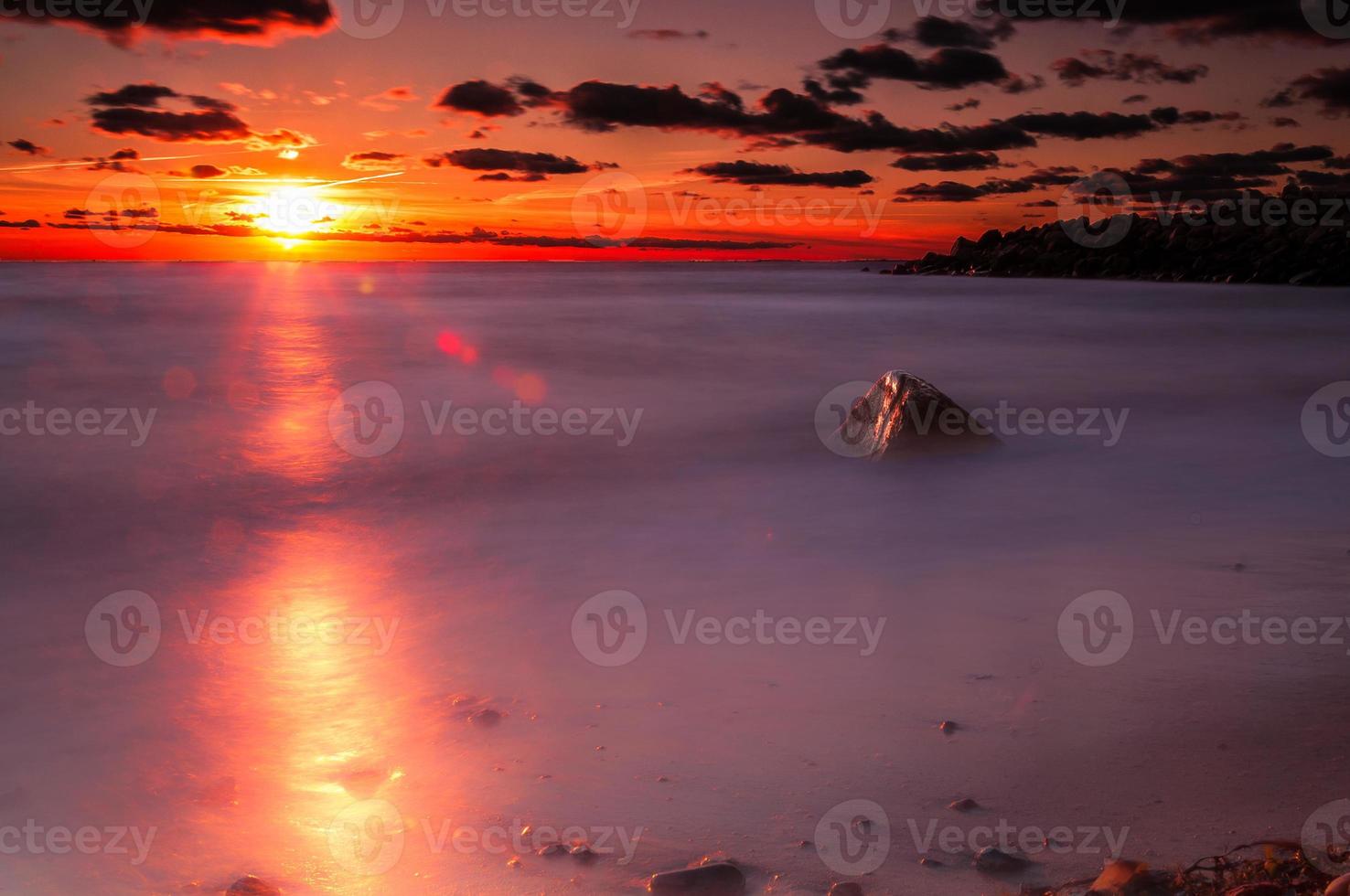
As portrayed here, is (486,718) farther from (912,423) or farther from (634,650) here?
(912,423)

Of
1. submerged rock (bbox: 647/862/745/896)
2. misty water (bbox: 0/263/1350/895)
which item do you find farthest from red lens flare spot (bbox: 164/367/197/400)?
submerged rock (bbox: 647/862/745/896)

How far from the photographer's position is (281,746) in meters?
4.14

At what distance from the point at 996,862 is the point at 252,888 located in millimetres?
2381

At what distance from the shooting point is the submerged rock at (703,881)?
2984 millimetres

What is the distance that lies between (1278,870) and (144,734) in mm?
4421

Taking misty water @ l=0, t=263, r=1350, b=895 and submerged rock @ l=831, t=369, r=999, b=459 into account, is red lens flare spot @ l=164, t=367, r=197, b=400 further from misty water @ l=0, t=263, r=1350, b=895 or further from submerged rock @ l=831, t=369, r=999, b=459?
submerged rock @ l=831, t=369, r=999, b=459

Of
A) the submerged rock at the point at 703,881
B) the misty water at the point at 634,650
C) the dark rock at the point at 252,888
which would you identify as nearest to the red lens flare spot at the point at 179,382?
the misty water at the point at 634,650

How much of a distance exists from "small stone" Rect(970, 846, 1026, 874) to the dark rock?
2.24 meters

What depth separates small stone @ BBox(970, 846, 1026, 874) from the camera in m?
3.06

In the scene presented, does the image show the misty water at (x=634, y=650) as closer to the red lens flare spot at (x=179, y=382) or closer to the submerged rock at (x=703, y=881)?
the submerged rock at (x=703, y=881)

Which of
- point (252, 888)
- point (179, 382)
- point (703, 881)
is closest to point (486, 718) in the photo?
point (252, 888)

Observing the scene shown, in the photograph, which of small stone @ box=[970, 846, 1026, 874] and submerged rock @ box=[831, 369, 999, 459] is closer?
small stone @ box=[970, 846, 1026, 874]

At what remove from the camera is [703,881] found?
3.00 m

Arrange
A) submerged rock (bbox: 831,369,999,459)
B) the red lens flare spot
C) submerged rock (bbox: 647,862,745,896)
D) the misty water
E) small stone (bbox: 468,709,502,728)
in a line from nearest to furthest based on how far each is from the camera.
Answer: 1. submerged rock (bbox: 647,862,745,896)
2. the misty water
3. small stone (bbox: 468,709,502,728)
4. submerged rock (bbox: 831,369,999,459)
5. the red lens flare spot
